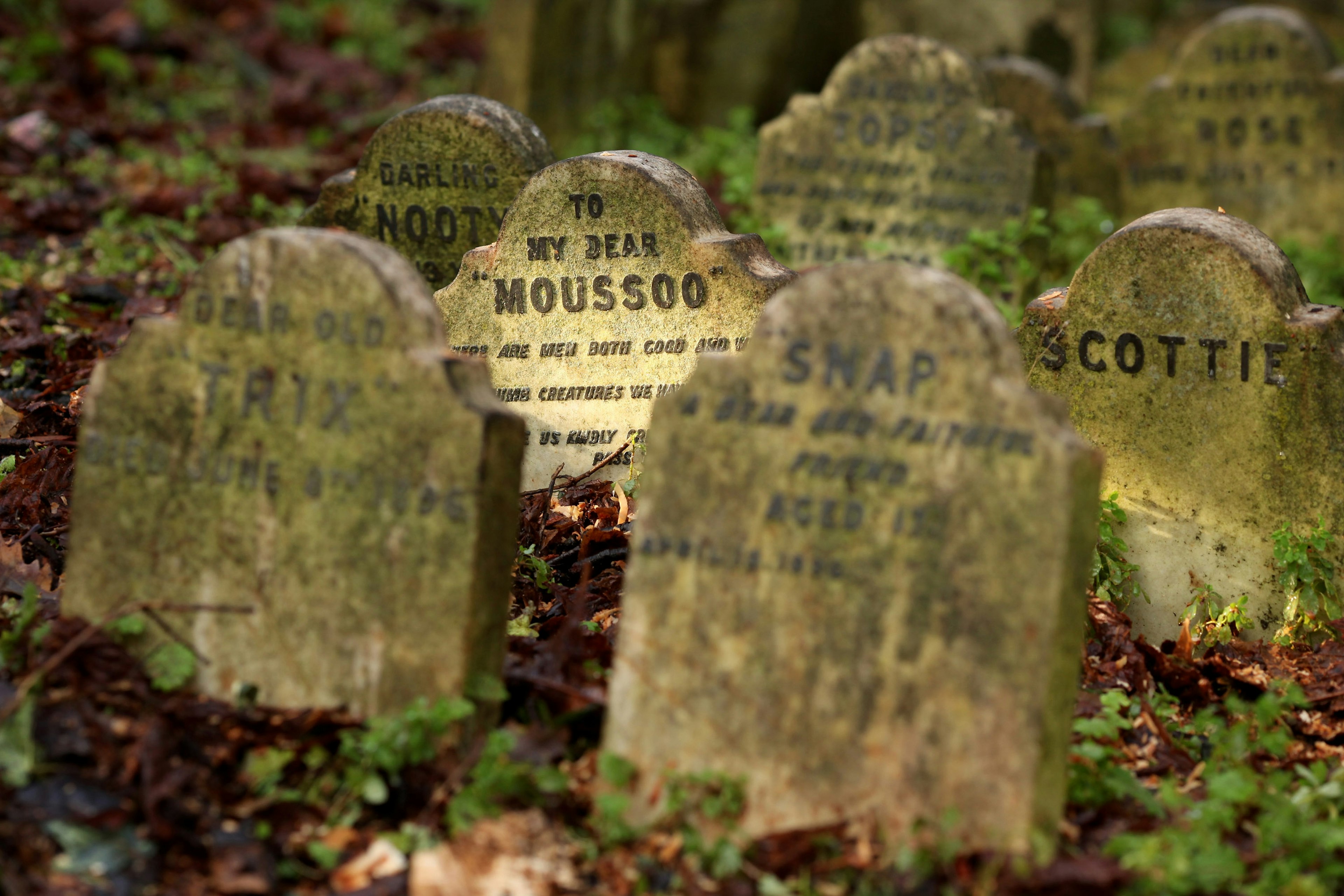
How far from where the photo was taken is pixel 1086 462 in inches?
128

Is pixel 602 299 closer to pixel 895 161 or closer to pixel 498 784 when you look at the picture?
pixel 498 784

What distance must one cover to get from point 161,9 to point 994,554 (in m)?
11.1

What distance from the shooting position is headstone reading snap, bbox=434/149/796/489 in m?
5.18

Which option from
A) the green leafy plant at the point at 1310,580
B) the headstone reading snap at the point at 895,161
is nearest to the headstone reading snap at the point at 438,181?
the headstone reading snap at the point at 895,161

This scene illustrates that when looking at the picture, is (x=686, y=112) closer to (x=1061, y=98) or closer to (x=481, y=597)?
(x=1061, y=98)

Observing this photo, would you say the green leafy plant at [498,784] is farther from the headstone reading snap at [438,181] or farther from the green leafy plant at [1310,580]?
the headstone reading snap at [438,181]

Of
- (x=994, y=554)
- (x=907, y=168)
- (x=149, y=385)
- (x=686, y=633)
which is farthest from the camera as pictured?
(x=907, y=168)

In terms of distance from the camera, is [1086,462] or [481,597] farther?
[481,597]

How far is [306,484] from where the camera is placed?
3.59m

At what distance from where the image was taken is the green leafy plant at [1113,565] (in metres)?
4.73

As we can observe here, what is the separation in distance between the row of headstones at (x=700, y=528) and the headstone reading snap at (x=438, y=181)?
95.6 inches

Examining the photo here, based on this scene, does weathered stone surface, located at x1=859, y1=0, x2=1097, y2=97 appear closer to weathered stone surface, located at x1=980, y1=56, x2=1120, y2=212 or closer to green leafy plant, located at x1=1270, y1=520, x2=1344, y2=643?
weathered stone surface, located at x1=980, y1=56, x2=1120, y2=212

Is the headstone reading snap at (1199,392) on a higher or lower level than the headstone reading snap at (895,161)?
lower

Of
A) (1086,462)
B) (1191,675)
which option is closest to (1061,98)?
(1191,675)
